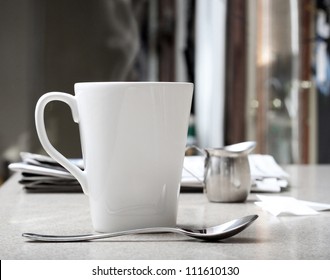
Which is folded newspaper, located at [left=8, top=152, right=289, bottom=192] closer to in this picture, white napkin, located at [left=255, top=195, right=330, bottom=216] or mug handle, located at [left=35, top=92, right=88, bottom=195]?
white napkin, located at [left=255, top=195, right=330, bottom=216]

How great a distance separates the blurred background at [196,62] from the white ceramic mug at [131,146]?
2.07m

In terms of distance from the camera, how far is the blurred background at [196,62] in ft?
8.66

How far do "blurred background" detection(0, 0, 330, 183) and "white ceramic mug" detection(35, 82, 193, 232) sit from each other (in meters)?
2.07

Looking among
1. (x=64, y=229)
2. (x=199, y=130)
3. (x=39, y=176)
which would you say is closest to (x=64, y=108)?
(x=199, y=130)

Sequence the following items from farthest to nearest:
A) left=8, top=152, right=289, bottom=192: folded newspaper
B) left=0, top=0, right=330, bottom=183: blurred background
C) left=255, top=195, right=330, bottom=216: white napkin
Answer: left=0, top=0, right=330, bottom=183: blurred background < left=8, top=152, right=289, bottom=192: folded newspaper < left=255, top=195, right=330, bottom=216: white napkin

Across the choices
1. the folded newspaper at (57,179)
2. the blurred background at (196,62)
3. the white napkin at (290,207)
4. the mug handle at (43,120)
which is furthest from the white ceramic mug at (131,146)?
the blurred background at (196,62)

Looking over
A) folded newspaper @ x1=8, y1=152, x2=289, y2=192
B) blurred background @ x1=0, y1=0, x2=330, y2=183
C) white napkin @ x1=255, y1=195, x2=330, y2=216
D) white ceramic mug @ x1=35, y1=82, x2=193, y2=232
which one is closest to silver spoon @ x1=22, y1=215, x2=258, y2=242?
white ceramic mug @ x1=35, y1=82, x2=193, y2=232

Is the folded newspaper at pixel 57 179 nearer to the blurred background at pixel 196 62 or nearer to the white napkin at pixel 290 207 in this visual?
the white napkin at pixel 290 207

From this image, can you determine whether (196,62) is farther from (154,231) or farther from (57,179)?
(154,231)

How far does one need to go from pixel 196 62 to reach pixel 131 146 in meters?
2.25

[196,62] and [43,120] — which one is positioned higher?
[196,62]

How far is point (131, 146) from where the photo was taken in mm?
563

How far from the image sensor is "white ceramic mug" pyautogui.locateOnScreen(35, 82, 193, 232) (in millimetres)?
561

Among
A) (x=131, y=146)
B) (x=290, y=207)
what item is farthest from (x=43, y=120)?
(x=290, y=207)
